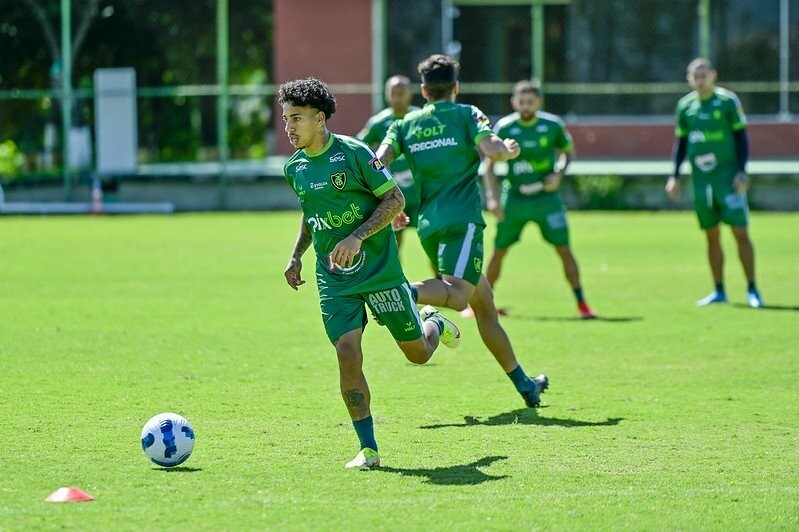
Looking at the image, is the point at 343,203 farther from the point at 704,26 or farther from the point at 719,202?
the point at 704,26

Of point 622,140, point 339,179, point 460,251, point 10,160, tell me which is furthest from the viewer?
point 622,140

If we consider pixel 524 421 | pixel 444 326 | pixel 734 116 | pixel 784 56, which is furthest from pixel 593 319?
pixel 784 56

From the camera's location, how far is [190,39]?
94.2ft

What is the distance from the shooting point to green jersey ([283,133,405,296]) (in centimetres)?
695

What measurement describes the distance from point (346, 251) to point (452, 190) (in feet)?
7.25

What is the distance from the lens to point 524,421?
8.11m

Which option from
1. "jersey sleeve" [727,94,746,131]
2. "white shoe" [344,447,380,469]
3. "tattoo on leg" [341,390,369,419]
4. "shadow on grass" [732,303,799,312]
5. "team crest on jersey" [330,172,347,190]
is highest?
"jersey sleeve" [727,94,746,131]

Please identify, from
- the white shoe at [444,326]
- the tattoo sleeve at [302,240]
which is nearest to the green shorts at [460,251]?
the white shoe at [444,326]

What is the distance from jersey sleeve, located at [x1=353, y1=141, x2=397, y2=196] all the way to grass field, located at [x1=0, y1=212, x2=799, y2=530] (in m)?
1.37

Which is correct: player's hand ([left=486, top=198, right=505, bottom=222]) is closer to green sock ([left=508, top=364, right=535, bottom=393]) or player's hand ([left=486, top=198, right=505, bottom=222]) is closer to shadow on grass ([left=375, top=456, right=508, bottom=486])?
green sock ([left=508, top=364, right=535, bottom=393])

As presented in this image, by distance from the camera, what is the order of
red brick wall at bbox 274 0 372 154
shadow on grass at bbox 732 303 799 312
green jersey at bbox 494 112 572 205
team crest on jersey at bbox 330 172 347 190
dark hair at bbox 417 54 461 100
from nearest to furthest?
team crest on jersey at bbox 330 172 347 190 → dark hair at bbox 417 54 461 100 → green jersey at bbox 494 112 572 205 → shadow on grass at bbox 732 303 799 312 → red brick wall at bbox 274 0 372 154

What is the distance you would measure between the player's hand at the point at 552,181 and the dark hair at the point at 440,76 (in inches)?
174

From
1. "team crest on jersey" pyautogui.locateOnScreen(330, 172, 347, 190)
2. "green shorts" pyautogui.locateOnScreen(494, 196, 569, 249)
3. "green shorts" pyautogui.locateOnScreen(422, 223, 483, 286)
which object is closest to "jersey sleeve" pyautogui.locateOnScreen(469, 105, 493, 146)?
"green shorts" pyautogui.locateOnScreen(422, 223, 483, 286)

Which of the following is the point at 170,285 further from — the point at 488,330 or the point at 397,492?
the point at 397,492
